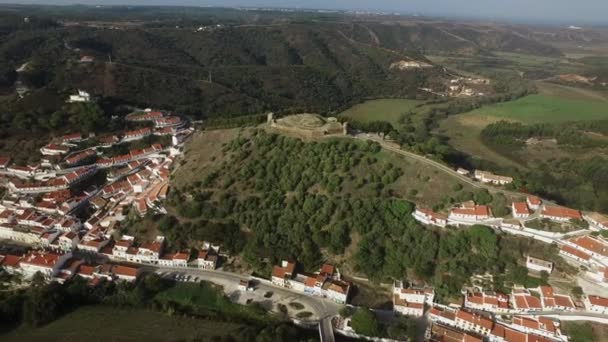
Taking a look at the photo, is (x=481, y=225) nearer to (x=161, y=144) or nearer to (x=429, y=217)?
(x=429, y=217)

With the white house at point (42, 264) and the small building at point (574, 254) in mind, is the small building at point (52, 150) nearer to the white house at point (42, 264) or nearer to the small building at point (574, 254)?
the white house at point (42, 264)

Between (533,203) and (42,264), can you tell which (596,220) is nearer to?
(533,203)

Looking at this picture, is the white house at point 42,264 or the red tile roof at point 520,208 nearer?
the white house at point 42,264

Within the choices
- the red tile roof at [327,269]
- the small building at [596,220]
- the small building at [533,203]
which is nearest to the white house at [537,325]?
the small building at [533,203]

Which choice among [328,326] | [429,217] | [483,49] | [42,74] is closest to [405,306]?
[328,326]

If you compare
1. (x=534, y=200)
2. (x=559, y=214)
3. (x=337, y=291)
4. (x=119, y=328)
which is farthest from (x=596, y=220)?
(x=119, y=328)

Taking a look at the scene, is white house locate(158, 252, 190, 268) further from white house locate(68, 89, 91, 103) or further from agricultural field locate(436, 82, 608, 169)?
agricultural field locate(436, 82, 608, 169)
